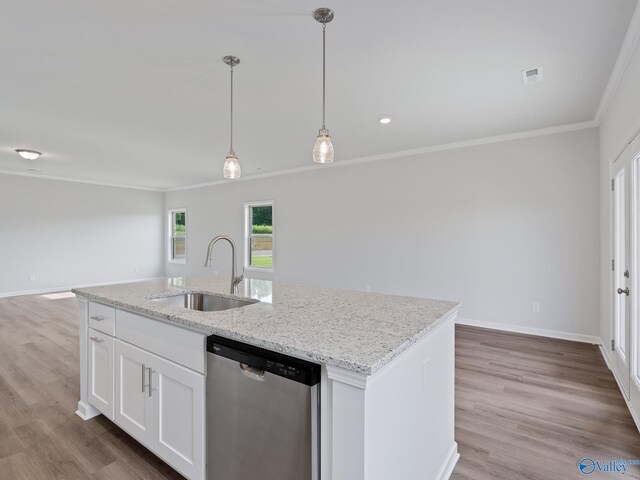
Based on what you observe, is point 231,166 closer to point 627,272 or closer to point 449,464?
point 449,464

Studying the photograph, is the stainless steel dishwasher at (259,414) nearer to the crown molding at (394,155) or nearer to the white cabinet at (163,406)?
the white cabinet at (163,406)

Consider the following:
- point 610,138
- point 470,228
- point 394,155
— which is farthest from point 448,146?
point 610,138

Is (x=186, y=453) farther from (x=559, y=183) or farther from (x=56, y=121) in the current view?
(x=559, y=183)

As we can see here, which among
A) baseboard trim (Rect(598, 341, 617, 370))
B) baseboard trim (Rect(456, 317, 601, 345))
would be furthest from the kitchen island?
baseboard trim (Rect(456, 317, 601, 345))

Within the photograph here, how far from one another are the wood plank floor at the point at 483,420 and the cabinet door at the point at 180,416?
0.85ft

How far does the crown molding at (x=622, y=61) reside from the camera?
196 cm

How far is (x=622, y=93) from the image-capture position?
2.52m

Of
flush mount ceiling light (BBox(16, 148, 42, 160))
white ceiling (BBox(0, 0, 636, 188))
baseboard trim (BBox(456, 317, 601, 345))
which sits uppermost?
white ceiling (BBox(0, 0, 636, 188))

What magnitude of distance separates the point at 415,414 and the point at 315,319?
564 mm

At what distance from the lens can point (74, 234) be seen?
7098 millimetres

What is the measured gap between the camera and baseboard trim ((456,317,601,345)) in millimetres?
3672

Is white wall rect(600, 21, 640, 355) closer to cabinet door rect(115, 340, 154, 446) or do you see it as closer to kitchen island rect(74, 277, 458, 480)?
kitchen island rect(74, 277, 458, 480)

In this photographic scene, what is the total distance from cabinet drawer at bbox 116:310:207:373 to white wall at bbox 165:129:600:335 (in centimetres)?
381

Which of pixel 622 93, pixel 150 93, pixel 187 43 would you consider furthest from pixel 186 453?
pixel 622 93
